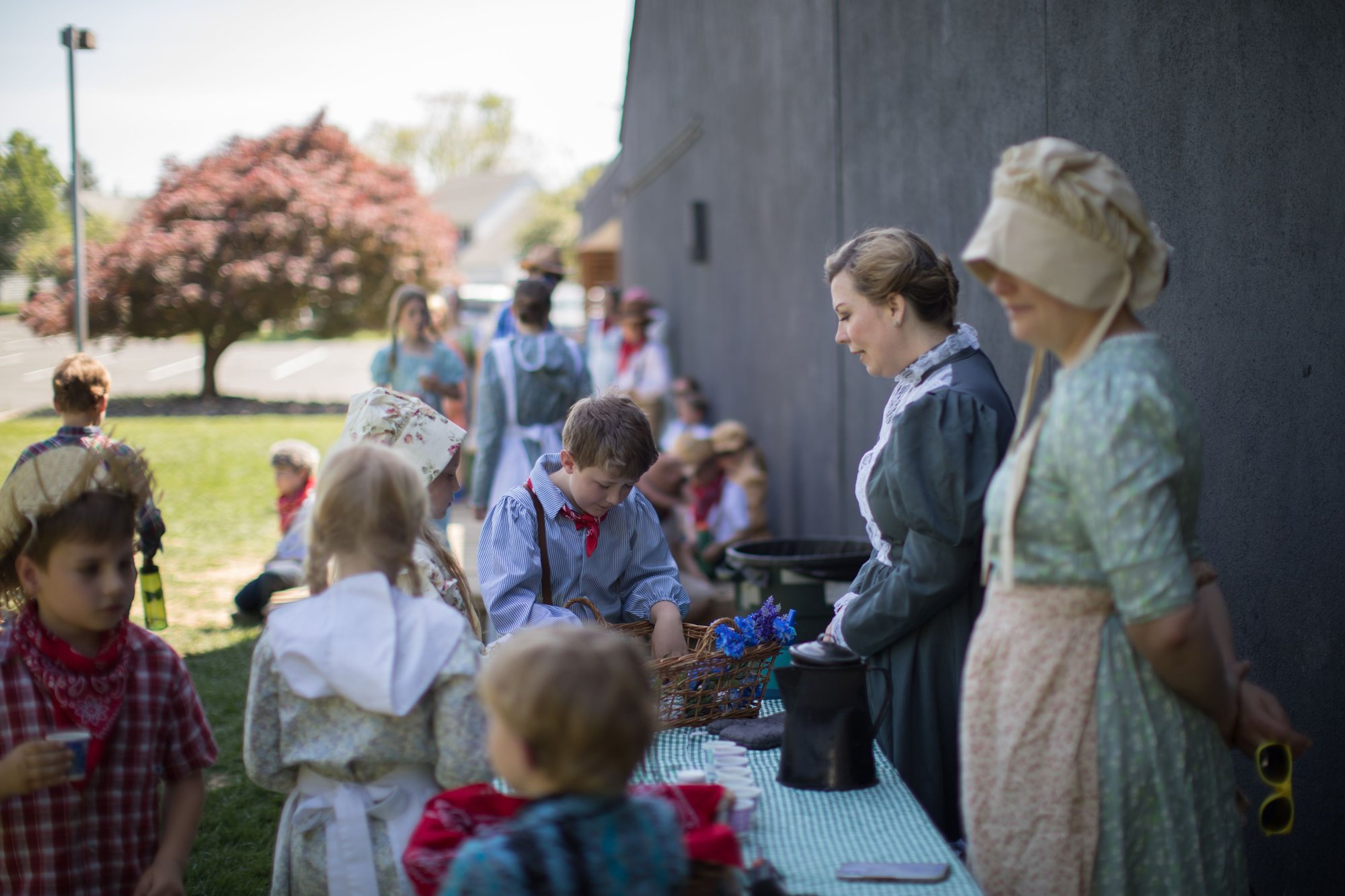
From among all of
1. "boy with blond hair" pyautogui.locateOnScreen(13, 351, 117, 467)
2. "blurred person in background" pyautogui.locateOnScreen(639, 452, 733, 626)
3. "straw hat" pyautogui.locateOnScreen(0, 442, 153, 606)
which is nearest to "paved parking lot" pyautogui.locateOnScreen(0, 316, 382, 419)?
Answer: "blurred person in background" pyautogui.locateOnScreen(639, 452, 733, 626)

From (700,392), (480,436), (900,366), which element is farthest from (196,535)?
(900,366)

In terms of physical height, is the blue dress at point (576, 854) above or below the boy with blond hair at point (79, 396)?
→ below

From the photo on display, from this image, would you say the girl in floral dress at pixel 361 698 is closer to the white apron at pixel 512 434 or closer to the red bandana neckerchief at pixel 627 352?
the white apron at pixel 512 434

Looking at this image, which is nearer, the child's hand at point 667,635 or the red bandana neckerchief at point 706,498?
the child's hand at point 667,635

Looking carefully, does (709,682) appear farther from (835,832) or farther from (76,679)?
(76,679)

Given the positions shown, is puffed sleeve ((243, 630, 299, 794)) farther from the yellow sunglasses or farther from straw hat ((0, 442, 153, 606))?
the yellow sunglasses

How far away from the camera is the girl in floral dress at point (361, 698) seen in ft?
6.84

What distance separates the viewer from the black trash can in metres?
4.48

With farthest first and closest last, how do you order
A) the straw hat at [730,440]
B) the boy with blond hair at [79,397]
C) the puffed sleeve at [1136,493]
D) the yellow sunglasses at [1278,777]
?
the straw hat at [730,440], the boy with blond hair at [79,397], the yellow sunglasses at [1278,777], the puffed sleeve at [1136,493]

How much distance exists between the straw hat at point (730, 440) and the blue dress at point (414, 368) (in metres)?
1.73

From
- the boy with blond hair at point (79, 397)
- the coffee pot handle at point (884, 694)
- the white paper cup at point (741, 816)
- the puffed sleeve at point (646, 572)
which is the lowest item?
the white paper cup at point (741, 816)

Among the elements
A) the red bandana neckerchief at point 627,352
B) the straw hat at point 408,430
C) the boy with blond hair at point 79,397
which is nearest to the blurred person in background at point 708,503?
the boy with blond hair at point 79,397

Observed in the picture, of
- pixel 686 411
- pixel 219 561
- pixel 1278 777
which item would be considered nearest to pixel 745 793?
pixel 1278 777

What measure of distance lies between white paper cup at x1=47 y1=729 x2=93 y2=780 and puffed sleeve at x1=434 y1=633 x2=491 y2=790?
603 millimetres
